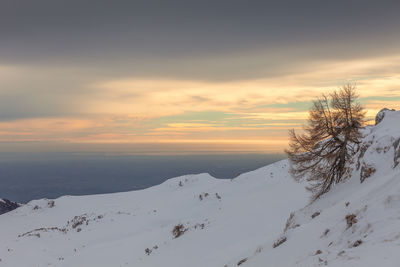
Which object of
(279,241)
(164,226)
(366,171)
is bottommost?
(164,226)

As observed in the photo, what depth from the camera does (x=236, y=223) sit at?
30766 mm

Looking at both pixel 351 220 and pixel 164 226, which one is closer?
pixel 351 220

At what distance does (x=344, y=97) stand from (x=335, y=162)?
13.3ft

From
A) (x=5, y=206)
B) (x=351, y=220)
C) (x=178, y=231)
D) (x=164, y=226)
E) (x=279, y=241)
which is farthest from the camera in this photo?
(x=5, y=206)

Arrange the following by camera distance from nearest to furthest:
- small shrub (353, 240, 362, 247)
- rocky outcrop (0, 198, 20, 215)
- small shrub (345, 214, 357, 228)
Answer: small shrub (353, 240, 362, 247)
small shrub (345, 214, 357, 228)
rocky outcrop (0, 198, 20, 215)

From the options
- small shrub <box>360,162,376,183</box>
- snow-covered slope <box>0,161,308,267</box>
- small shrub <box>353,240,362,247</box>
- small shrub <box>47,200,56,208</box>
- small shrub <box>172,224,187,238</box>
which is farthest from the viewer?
small shrub <box>47,200,56,208</box>

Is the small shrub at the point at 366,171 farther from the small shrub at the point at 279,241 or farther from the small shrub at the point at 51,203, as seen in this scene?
the small shrub at the point at 51,203

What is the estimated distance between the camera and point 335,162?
20.0 m

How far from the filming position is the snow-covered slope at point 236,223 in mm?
10998

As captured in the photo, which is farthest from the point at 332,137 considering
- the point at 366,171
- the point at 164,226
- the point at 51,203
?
the point at 51,203

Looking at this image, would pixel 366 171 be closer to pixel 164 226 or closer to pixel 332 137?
pixel 332 137

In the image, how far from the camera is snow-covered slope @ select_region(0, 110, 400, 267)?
10998 millimetres

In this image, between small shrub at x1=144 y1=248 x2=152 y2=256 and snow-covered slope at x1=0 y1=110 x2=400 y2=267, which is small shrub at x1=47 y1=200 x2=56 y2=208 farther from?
small shrub at x1=144 y1=248 x2=152 y2=256

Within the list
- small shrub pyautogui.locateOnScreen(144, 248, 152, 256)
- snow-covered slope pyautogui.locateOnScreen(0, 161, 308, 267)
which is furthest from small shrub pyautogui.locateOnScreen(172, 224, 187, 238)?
small shrub pyautogui.locateOnScreen(144, 248, 152, 256)
